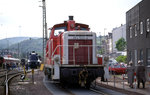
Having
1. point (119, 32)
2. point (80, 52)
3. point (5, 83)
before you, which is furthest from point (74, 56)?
point (119, 32)

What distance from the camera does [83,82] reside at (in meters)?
15.4

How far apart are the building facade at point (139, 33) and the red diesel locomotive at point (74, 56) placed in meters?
9.26

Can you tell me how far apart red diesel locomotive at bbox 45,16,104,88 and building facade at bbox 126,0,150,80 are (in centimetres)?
926

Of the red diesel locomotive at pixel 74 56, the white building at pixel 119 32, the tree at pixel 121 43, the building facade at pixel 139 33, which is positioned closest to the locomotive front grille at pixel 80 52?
the red diesel locomotive at pixel 74 56

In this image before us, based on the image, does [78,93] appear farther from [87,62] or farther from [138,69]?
[138,69]

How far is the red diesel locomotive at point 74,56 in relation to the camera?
15195mm

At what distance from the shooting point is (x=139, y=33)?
27.3 meters

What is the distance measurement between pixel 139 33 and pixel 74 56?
41.8 ft

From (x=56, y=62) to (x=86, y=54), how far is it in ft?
6.74

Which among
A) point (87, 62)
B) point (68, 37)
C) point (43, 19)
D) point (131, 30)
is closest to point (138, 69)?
point (87, 62)

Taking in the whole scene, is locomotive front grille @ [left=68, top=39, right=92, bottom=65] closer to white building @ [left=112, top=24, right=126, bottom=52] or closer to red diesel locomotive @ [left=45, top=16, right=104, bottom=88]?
red diesel locomotive @ [left=45, top=16, right=104, bottom=88]

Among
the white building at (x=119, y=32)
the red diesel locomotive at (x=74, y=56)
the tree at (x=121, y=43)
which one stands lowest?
the red diesel locomotive at (x=74, y=56)

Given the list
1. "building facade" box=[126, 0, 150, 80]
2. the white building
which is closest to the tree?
the white building

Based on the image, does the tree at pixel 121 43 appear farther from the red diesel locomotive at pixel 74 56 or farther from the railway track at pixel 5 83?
the red diesel locomotive at pixel 74 56
